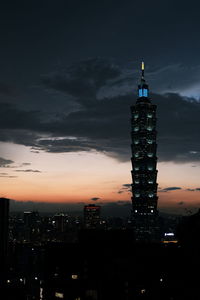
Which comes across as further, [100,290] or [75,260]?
[75,260]

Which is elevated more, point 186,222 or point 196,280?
point 186,222

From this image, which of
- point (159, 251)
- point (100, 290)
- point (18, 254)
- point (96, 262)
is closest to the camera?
point (100, 290)

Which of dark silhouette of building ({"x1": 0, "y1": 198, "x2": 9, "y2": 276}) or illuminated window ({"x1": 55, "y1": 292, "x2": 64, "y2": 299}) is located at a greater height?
dark silhouette of building ({"x1": 0, "y1": 198, "x2": 9, "y2": 276})

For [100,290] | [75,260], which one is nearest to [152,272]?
[100,290]

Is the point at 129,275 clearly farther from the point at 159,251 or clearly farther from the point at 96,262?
the point at 159,251

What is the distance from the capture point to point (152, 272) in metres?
90.9

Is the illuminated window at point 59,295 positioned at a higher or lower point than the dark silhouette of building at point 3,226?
lower

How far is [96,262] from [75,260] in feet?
16.6

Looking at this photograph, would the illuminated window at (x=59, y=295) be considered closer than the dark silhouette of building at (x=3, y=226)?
Yes

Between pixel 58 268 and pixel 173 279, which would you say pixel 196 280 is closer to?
pixel 173 279

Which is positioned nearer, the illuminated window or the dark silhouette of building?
the illuminated window

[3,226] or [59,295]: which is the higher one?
[3,226]

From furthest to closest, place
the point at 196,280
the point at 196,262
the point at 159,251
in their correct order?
the point at 159,251, the point at 196,262, the point at 196,280

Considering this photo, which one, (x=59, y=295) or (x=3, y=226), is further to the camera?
(x=3, y=226)
